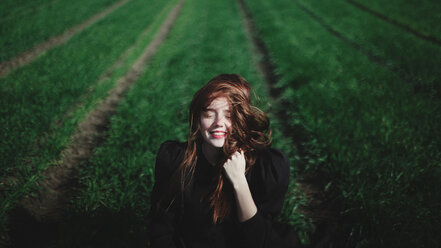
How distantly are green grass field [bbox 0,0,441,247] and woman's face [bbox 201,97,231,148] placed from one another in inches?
15.3

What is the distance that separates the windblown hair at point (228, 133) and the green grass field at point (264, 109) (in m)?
0.27

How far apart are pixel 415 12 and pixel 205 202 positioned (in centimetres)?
1627

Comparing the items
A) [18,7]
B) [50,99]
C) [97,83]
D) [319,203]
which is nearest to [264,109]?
[319,203]

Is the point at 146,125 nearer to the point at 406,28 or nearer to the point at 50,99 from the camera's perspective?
the point at 50,99

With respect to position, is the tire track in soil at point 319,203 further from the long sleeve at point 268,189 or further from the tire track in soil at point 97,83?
the tire track in soil at point 97,83

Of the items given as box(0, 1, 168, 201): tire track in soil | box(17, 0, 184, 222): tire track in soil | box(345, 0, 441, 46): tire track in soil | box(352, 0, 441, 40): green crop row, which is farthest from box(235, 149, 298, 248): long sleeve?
box(352, 0, 441, 40): green crop row

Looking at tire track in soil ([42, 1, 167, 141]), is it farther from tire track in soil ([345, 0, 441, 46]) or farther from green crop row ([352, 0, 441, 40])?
green crop row ([352, 0, 441, 40])

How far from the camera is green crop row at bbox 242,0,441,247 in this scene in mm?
1980

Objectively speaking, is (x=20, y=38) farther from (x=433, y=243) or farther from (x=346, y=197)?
(x=433, y=243)

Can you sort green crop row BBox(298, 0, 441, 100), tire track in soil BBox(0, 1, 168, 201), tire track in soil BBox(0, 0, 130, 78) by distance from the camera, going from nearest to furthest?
1. tire track in soil BBox(0, 1, 168, 201)
2. green crop row BBox(298, 0, 441, 100)
3. tire track in soil BBox(0, 0, 130, 78)

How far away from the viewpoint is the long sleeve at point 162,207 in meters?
1.29

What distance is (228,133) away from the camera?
113cm

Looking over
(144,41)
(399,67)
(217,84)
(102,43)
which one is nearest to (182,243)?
(217,84)

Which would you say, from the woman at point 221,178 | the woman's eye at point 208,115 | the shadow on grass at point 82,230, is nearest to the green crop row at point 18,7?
the shadow on grass at point 82,230
